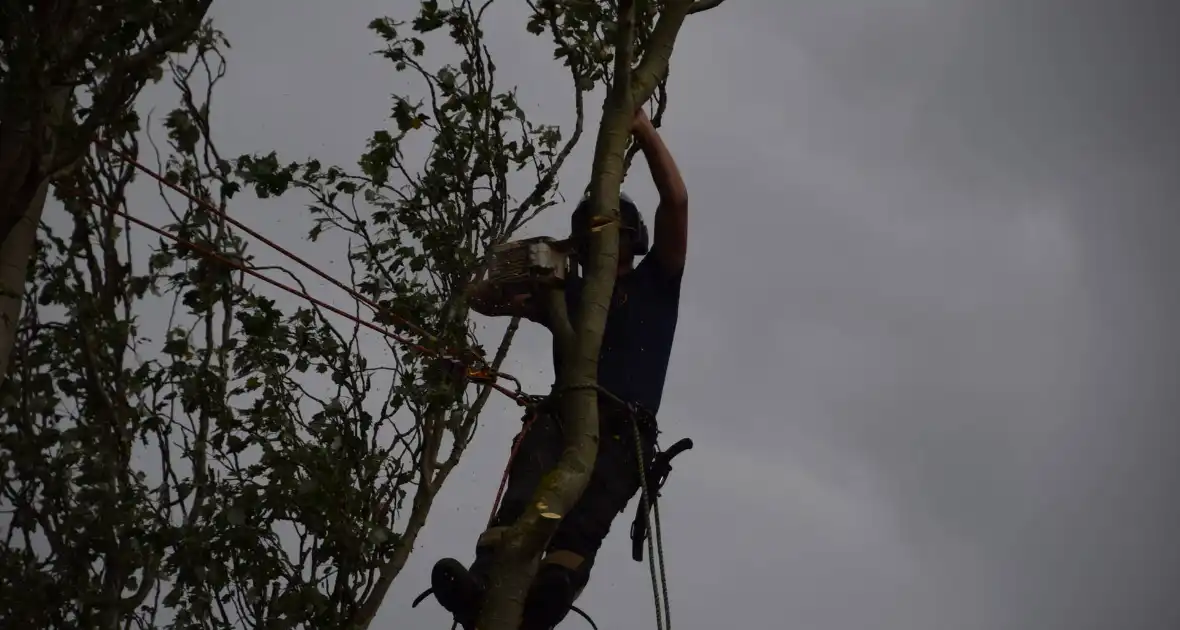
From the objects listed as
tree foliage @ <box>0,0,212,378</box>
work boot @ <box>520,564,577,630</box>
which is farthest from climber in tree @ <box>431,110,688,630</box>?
tree foliage @ <box>0,0,212,378</box>

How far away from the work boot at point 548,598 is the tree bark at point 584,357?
0.77 m

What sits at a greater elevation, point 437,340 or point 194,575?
point 437,340

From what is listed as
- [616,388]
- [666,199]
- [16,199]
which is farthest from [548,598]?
[16,199]

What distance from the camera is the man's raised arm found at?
13.3 ft

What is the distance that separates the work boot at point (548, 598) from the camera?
13.3ft

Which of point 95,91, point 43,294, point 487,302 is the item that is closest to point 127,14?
point 95,91

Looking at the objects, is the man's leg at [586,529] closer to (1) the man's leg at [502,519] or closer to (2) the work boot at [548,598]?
(2) the work boot at [548,598]

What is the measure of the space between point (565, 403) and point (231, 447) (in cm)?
308

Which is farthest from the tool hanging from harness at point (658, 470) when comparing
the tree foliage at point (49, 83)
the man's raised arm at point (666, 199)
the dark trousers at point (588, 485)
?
the tree foliage at point (49, 83)

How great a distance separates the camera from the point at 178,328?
21.5ft

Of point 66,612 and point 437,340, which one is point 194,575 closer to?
point 437,340

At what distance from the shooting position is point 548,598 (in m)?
4.04

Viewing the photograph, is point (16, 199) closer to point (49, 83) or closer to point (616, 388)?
point (49, 83)

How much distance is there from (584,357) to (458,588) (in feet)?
2.68
